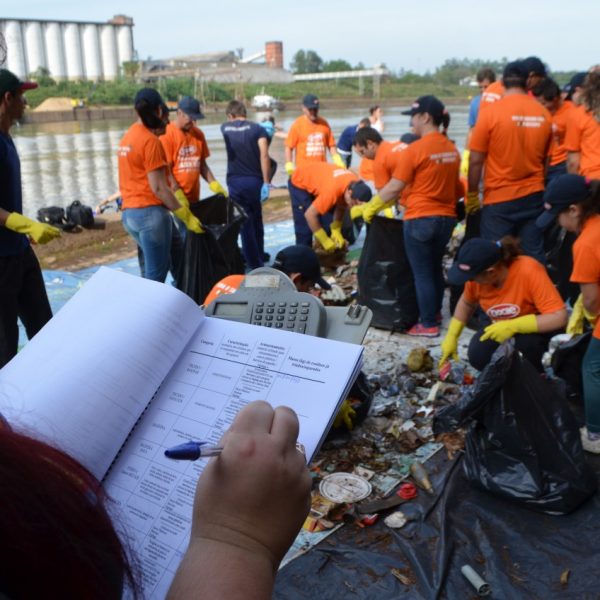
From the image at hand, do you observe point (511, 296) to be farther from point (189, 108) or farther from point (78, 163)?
point (78, 163)

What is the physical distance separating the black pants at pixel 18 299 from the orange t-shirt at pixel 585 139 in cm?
340

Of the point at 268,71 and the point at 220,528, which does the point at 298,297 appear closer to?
the point at 220,528

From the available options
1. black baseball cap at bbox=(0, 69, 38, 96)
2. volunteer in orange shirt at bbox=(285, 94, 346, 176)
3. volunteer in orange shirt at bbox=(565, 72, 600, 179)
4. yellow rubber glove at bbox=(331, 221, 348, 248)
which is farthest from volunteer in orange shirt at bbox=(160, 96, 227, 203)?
volunteer in orange shirt at bbox=(565, 72, 600, 179)

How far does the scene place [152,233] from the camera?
4.29 m

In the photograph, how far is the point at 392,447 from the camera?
2.85 m

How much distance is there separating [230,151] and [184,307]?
484cm

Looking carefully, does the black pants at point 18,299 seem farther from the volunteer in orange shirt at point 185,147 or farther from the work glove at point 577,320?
the work glove at point 577,320

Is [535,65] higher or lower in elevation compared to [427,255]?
higher

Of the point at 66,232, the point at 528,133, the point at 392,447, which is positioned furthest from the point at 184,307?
the point at 66,232

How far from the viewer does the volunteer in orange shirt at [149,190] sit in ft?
13.4

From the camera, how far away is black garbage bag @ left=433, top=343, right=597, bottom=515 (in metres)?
2.26

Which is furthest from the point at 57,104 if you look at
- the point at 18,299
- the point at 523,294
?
the point at 523,294

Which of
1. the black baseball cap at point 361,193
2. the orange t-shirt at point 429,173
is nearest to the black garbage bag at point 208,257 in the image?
the black baseball cap at point 361,193

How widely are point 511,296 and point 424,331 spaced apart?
1.07 metres
